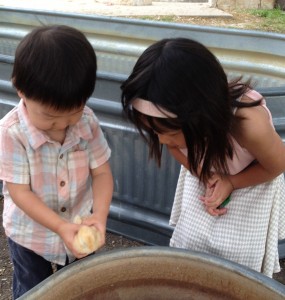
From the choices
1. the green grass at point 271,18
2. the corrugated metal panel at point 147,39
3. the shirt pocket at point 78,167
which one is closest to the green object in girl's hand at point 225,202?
the shirt pocket at point 78,167

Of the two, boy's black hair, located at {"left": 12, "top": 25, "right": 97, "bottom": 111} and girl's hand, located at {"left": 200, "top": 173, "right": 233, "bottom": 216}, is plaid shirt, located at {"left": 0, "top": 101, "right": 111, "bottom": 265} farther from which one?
girl's hand, located at {"left": 200, "top": 173, "right": 233, "bottom": 216}

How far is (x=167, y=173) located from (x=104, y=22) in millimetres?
1134

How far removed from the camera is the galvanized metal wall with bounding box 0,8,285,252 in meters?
1.74

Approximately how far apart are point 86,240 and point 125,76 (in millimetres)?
645

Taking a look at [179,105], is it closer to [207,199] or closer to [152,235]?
[207,199]

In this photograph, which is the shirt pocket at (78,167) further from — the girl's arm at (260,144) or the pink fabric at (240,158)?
the girl's arm at (260,144)

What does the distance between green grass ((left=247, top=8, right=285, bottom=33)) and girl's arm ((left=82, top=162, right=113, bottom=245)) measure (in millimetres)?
4483

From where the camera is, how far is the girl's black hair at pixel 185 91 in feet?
3.20

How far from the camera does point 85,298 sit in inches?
39.0

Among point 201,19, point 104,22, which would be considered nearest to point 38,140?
point 104,22

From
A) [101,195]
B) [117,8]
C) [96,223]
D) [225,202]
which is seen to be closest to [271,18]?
[117,8]

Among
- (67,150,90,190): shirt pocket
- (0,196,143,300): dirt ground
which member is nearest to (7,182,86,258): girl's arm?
(67,150,90,190): shirt pocket

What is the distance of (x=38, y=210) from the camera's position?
1.12 meters

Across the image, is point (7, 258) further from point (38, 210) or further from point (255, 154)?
point (255, 154)
